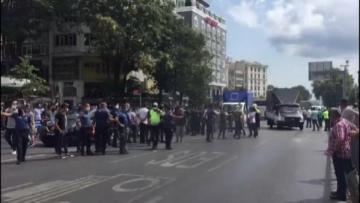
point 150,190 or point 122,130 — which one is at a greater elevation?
point 122,130

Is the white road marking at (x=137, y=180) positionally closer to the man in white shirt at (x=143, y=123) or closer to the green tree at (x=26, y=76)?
the green tree at (x=26, y=76)

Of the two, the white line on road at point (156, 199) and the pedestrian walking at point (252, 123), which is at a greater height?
the pedestrian walking at point (252, 123)

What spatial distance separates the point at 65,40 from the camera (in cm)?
5922

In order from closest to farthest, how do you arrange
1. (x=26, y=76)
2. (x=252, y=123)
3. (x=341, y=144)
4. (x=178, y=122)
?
1. (x=341, y=144)
2. (x=26, y=76)
3. (x=178, y=122)
4. (x=252, y=123)

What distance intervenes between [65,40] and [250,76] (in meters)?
116

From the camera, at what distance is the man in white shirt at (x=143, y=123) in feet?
75.5

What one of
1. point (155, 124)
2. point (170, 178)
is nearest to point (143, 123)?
point (155, 124)

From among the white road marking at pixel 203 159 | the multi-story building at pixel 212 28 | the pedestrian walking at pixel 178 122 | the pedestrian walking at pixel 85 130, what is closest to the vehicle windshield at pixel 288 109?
the pedestrian walking at pixel 178 122

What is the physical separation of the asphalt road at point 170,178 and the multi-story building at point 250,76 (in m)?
134

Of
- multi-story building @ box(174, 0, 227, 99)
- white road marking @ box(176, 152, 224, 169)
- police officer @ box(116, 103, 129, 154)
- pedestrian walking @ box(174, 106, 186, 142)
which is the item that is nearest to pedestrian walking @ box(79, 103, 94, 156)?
police officer @ box(116, 103, 129, 154)

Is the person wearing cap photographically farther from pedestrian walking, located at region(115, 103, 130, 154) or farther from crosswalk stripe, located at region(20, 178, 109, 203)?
crosswalk stripe, located at region(20, 178, 109, 203)

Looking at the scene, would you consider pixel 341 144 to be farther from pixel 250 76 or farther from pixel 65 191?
pixel 250 76

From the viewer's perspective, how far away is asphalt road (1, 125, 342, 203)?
985 cm

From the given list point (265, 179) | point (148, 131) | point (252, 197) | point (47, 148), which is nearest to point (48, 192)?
point (252, 197)
